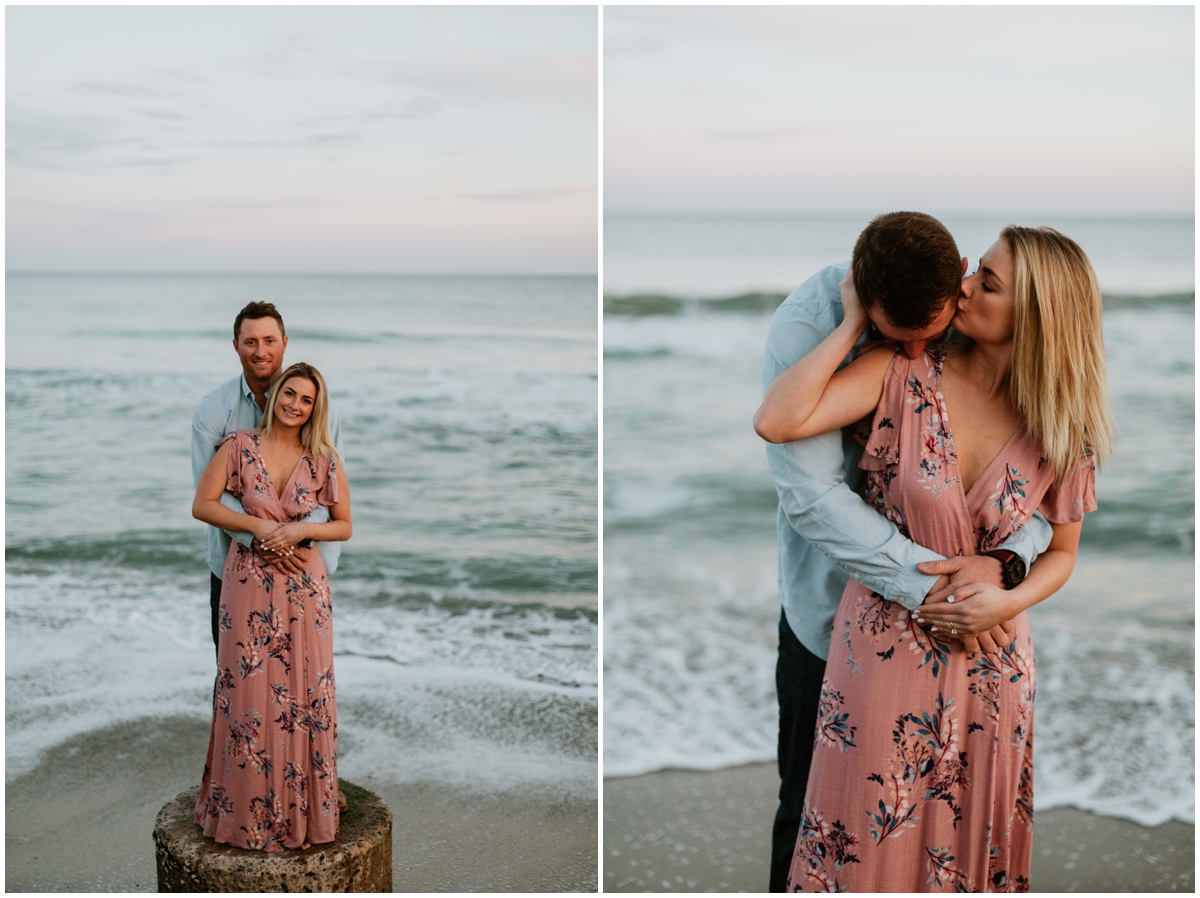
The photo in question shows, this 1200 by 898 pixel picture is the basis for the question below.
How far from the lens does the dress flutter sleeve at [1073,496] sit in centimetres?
200

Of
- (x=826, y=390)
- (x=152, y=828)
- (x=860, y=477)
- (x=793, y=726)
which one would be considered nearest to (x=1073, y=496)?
(x=860, y=477)

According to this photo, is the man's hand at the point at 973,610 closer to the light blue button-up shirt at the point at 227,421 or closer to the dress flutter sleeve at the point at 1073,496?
the dress flutter sleeve at the point at 1073,496

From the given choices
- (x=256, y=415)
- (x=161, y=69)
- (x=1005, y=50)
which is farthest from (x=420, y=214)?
(x=256, y=415)

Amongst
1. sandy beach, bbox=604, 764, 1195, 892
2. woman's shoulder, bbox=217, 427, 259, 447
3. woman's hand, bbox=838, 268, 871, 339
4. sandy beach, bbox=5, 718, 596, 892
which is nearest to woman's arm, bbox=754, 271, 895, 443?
woman's hand, bbox=838, 268, 871, 339

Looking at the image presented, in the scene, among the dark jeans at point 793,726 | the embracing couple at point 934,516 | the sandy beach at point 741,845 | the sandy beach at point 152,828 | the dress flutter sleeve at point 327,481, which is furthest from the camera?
the sandy beach at point 152,828

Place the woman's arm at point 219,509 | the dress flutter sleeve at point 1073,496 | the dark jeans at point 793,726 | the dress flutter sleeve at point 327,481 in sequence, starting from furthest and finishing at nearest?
the dress flutter sleeve at point 327,481 → the woman's arm at point 219,509 → the dark jeans at point 793,726 → the dress flutter sleeve at point 1073,496

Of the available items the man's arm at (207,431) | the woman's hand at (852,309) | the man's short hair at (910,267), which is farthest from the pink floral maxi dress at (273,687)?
the man's short hair at (910,267)

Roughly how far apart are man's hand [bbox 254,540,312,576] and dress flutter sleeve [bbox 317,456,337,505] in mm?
148

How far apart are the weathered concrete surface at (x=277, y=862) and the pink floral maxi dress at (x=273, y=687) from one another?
2.2 inches

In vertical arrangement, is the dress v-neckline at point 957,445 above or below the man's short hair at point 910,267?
below

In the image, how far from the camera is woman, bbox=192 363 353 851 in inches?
107

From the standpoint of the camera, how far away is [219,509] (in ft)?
8.77

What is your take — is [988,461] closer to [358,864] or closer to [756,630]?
[358,864]

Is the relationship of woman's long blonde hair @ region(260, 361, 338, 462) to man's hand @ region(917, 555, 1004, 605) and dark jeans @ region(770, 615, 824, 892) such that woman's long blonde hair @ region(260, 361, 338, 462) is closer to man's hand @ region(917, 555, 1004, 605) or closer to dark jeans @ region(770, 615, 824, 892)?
dark jeans @ region(770, 615, 824, 892)
